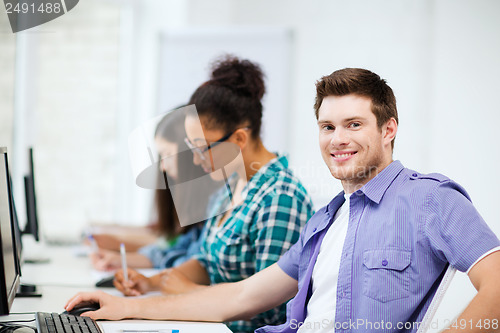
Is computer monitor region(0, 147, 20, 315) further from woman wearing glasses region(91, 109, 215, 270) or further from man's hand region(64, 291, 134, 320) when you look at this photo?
woman wearing glasses region(91, 109, 215, 270)

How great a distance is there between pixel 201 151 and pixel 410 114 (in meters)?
1.85

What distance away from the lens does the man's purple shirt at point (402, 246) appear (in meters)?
1.05

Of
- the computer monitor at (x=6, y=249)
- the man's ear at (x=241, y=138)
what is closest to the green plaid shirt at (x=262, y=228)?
the man's ear at (x=241, y=138)

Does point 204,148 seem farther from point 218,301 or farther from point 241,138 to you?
point 218,301

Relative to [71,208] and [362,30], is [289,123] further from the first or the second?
[71,208]

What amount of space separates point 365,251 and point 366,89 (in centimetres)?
39

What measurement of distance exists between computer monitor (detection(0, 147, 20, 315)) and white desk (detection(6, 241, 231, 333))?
13 centimetres

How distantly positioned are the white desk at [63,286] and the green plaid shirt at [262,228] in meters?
0.29

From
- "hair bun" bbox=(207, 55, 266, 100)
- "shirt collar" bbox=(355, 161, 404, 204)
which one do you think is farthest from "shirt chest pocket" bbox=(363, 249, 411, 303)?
"hair bun" bbox=(207, 55, 266, 100)

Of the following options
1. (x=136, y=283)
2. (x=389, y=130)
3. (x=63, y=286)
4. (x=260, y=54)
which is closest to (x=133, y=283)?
(x=136, y=283)

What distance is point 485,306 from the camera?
0.98m

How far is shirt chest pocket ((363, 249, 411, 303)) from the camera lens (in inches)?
43.9

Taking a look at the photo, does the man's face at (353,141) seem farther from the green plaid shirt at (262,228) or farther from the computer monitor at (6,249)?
the computer monitor at (6,249)

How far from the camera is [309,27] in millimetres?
3479
